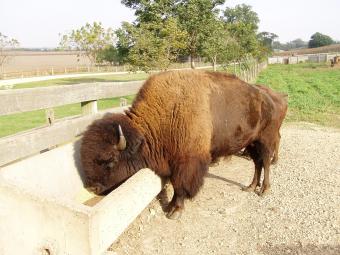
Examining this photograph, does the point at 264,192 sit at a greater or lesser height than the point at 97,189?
lesser

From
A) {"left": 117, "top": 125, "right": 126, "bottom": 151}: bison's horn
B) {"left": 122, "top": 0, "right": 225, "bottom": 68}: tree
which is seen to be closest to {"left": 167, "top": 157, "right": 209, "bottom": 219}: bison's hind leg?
{"left": 117, "top": 125, "right": 126, "bottom": 151}: bison's horn

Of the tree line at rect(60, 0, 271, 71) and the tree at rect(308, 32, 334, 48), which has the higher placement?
the tree at rect(308, 32, 334, 48)

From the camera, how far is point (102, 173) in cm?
439

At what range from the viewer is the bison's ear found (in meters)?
4.50

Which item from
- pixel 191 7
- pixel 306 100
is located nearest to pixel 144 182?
pixel 306 100

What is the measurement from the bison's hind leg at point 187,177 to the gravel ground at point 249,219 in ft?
0.95

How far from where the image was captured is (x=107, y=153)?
4.34 m

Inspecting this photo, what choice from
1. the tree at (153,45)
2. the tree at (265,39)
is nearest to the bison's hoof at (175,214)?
the tree at (153,45)

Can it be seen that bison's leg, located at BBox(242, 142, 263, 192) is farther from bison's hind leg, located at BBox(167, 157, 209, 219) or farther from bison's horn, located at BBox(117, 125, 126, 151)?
bison's horn, located at BBox(117, 125, 126, 151)

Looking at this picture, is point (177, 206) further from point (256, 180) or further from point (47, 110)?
point (47, 110)

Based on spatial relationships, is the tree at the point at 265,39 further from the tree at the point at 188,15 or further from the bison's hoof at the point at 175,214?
the bison's hoof at the point at 175,214

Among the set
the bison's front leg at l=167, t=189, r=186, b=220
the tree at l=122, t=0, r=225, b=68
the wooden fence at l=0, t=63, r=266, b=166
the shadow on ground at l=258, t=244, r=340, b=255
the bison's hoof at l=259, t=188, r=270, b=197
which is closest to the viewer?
the wooden fence at l=0, t=63, r=266, b=166

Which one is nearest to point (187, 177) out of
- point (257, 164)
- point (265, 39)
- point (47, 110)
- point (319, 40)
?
point (257, 164)

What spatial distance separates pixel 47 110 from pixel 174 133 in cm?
171
